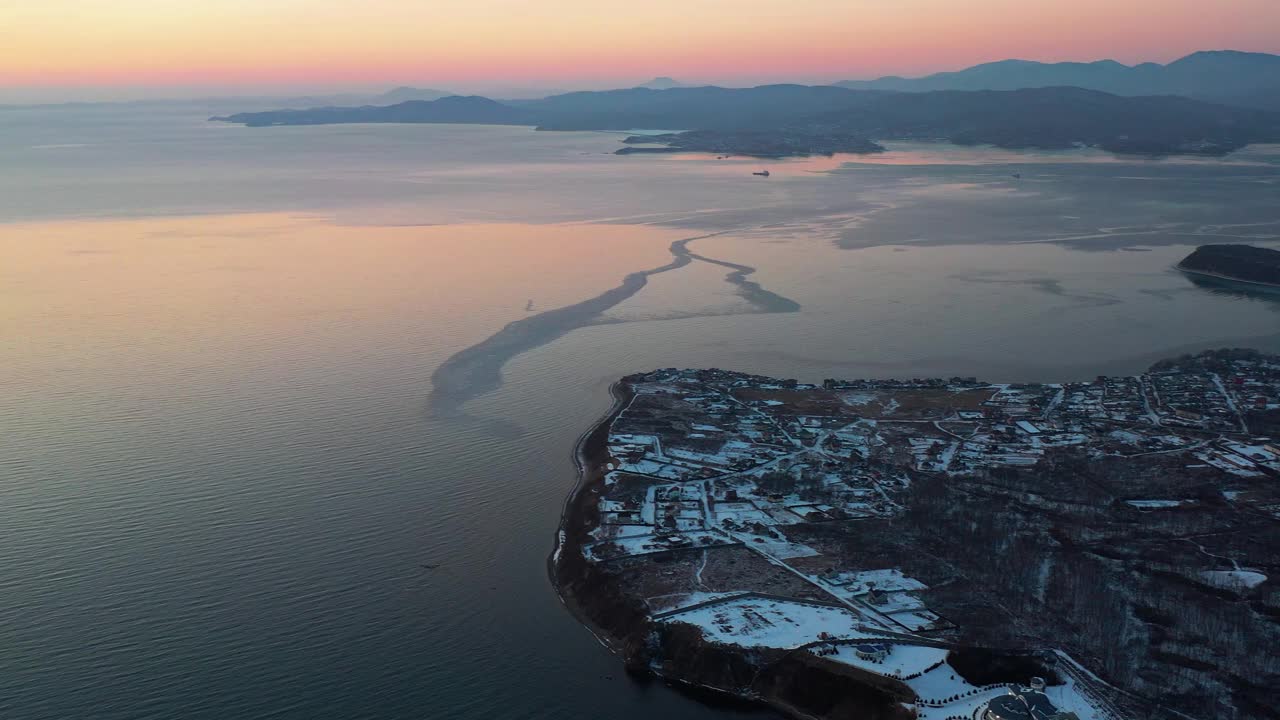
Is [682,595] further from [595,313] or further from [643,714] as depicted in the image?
[595,313]

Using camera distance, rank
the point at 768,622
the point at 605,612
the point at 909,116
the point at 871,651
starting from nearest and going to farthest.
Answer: the point at 871,651
the point at 768,622
the point at 605,612
the point at 909,116

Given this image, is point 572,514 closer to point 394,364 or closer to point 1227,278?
point 394,364

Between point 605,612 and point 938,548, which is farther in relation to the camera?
point 938,548

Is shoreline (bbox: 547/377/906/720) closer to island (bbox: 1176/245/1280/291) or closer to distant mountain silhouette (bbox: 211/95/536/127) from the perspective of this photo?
island (bbox: 1176/245/1280/291)

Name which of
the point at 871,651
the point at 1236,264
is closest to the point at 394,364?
the point at 871,651

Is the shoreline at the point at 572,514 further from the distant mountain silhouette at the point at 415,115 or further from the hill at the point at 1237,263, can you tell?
the distant mountain silhouette at the point at 415,115

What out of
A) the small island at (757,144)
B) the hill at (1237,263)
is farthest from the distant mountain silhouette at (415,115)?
the hill at (1237,263)
